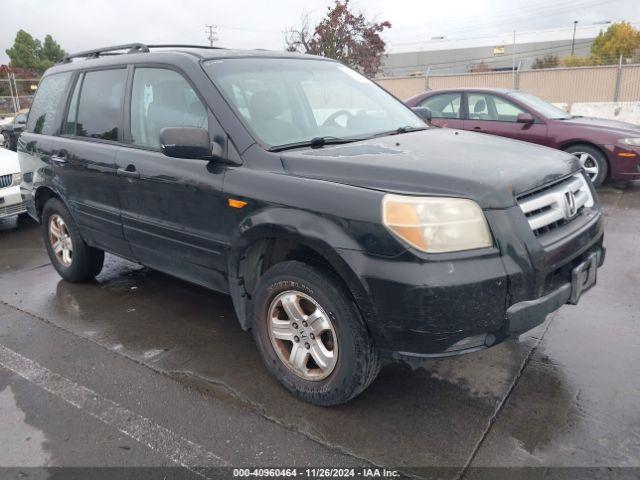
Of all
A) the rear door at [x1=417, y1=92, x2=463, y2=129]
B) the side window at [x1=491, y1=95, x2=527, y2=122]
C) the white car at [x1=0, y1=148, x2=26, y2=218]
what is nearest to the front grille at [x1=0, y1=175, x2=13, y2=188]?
the white car at [x1=0, y1=148, x2=26, y2=218]

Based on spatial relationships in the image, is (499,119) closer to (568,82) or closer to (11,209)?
(11,209)

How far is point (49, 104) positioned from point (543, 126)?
6.39m

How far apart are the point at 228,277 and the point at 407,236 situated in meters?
1.27

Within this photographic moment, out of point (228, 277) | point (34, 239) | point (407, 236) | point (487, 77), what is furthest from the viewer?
point (487, 77)

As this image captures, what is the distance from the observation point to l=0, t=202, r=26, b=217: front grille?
A: 22.4ft

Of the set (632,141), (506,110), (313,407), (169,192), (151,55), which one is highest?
(151,55)

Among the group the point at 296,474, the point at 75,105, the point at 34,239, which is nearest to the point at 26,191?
the point at 75,105

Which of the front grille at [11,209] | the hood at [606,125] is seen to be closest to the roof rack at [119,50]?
the front grille at [11,209]

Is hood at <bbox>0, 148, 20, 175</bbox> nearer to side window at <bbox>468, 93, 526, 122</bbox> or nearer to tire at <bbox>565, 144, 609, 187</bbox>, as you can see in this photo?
side window at <bbox>468, 93, 526, 122</bbox>

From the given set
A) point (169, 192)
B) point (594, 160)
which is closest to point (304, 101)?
point (169, 192)

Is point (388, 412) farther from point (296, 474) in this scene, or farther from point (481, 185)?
point (481, 185)

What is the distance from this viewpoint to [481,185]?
7.98 feet

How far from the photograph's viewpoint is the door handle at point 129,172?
3.60 metres

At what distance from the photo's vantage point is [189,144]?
294 cm
